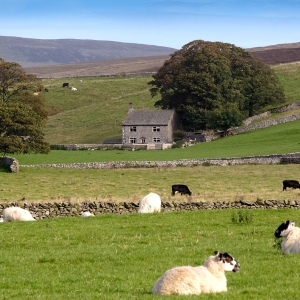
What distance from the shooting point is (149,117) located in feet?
310

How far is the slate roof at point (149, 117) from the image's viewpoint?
9262 cm

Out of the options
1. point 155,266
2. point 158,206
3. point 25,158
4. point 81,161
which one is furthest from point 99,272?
point 25,158

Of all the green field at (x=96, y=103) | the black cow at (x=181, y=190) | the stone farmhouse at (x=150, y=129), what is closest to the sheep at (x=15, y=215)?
the black cow at (x=181, y=190)

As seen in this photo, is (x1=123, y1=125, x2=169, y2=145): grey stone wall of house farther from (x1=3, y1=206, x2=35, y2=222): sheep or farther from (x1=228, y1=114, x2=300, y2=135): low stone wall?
(x1=3, y1=206, x2=35, y2=222): sheep

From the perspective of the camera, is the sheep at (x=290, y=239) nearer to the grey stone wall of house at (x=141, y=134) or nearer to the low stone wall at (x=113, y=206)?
the low stone wall at (x=113, y=206)

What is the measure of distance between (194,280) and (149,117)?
82267mm

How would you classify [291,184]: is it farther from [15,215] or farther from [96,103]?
[96,103]

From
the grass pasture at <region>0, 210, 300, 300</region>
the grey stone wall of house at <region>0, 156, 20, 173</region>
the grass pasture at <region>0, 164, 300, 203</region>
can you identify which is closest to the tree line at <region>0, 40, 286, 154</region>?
the grey stone wall of house at <region>0, 156, 20, 173</region>

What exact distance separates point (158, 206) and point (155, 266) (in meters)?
13.1

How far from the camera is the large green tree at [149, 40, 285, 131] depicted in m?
93.8

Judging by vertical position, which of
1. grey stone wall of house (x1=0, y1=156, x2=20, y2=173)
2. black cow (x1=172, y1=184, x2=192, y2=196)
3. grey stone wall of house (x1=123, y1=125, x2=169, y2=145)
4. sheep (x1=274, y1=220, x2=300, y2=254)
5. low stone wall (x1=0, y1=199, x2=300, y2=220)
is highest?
sheep (x1=274, y1=220, x2=300, y2=254)

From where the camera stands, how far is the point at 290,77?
128m

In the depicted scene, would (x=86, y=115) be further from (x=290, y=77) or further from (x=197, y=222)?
(x=197, y=222)

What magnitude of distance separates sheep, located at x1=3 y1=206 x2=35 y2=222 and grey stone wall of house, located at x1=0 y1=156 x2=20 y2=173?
32.6m
